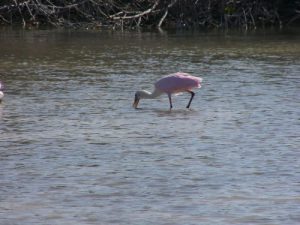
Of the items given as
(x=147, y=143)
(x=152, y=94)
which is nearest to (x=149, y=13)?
(x=152, y=94)

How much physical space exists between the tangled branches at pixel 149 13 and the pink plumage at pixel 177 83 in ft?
41.2

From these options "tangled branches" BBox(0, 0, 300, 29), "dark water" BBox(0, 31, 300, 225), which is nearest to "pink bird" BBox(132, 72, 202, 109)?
"dark water" BBox(0, 31, 300, 225)

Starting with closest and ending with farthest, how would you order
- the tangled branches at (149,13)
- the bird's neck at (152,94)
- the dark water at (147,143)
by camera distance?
the dark water at (147,143), the bird's neck at (152,94), the tangled branches at (149,13)

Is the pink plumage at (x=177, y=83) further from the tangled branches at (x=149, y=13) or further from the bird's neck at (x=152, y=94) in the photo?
the tangled branches at (x=149, y=13)

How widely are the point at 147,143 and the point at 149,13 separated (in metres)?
15.9

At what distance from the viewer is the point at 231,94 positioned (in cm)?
1228

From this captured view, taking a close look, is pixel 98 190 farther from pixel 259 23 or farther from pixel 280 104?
pixel 259 23

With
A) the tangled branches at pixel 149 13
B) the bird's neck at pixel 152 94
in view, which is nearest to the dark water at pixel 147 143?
the bird's neck at pixel 152 94

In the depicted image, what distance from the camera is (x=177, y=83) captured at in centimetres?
1156

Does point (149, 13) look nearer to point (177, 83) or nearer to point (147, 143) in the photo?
point (177, 83)

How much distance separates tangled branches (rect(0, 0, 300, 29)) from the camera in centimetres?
2430

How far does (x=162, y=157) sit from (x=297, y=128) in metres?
1.87

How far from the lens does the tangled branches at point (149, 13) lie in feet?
79.7

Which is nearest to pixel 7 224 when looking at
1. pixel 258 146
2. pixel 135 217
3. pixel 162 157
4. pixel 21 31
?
pixel 135 217
